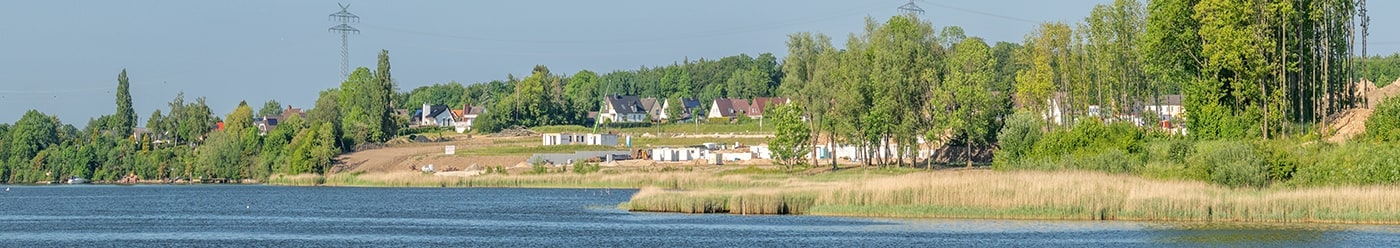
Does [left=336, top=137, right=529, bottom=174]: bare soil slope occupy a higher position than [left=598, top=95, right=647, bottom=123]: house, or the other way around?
[left=598, top=95, right=647, bottom=123]: house

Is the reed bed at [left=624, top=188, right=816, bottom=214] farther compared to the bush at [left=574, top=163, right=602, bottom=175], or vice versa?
the bush at [left=574, top=163, right=602, bottom=175]

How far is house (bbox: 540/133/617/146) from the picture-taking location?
134 m

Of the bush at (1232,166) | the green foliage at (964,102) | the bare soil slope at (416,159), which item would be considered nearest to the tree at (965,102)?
the green foliage at (964,102)

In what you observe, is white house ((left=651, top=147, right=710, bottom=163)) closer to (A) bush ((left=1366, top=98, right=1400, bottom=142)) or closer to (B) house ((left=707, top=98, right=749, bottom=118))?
(A) bush ((left=1366, top=98, right=1400, bottom=142))

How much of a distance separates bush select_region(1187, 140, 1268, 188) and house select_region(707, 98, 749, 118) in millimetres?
126697

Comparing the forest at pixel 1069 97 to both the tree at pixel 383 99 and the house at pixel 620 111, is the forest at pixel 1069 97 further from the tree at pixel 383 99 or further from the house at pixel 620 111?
the house at pixel 620 111

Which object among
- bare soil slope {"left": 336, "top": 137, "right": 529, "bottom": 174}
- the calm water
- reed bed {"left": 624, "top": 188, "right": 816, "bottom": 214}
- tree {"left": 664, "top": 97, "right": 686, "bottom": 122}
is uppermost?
tree {"left": 664, "top": 97, "right": 686, "bottom": 122}

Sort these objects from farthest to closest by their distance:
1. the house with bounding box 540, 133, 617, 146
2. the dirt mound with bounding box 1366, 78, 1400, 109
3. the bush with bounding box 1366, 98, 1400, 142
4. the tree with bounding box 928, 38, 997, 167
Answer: the house with bounding box 540, 133, 617, 146 → the tree with bounding box 928, 38, 997, 167 → the dirt mound with bounding box 1366, 78, 1400, 109 → the bush with bounding box 1366, 98, 1400, 142

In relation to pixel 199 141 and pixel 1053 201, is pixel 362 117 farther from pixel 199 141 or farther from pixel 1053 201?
pixel 1053 201

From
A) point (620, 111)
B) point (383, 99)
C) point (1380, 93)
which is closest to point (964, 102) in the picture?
point (1380, 93)

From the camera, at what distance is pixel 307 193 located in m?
97.4

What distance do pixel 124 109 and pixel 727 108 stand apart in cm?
6536

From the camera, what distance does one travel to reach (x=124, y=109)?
177 metres

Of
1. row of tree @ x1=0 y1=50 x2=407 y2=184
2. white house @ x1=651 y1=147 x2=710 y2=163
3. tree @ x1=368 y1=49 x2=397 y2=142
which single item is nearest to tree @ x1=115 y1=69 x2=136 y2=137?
row of tree @ x1=0 y1=50 x2=407 y2=184
